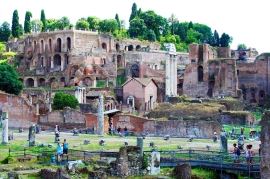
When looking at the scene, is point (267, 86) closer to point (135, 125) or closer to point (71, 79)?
point (71, 79)

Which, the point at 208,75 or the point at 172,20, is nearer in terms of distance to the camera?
the point at 208,75

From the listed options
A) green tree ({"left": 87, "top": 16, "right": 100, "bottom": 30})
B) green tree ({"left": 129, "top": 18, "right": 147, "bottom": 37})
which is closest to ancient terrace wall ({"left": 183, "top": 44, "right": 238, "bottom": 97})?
green tree ({"left": 129, "top": 18, "right": 147, "bottom": 37})

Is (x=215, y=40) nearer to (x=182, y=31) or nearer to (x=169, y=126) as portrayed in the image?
(x=182, y=31)

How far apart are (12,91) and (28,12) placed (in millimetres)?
46125

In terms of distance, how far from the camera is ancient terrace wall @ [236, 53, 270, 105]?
76.4m

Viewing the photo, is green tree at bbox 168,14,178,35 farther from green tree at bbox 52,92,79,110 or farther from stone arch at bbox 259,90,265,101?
green tree at bbox 52,92,79,110

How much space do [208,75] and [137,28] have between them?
28.5 meters

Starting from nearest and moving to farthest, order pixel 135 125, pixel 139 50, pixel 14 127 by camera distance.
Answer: pixel 135 125
pixel 14 127
pixel 139 50

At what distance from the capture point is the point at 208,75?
75.9 meters

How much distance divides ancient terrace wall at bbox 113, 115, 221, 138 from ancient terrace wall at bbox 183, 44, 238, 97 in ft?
89.5

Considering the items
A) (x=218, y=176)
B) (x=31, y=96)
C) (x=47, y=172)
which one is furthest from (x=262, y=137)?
(x=31, y=96)

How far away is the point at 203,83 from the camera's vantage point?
3000 inches

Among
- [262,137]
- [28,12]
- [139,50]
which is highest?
[28,12]

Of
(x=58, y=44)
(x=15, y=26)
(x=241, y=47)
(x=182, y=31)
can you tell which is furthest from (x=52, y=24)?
(x=241, y=47)
